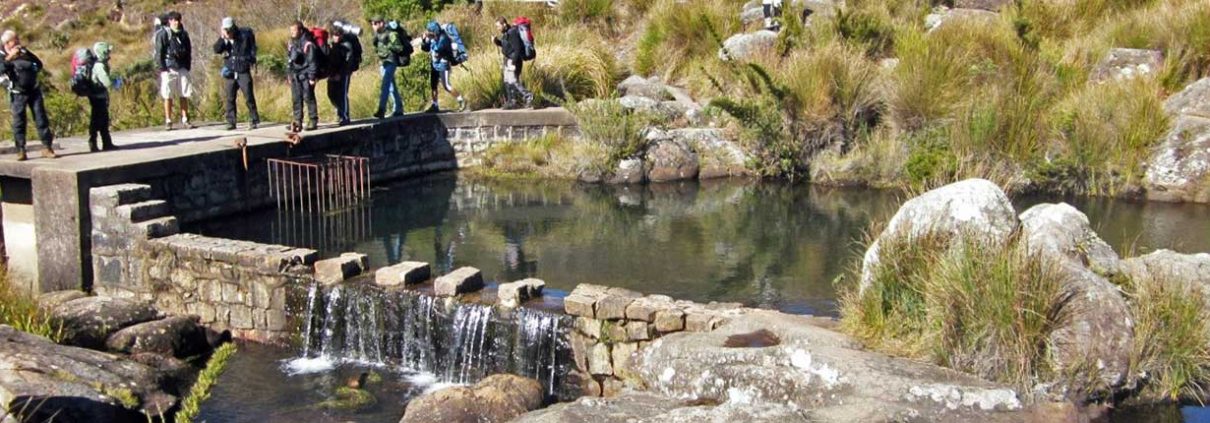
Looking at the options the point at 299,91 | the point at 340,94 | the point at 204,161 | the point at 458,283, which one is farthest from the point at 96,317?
the point at 340,94

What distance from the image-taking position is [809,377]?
686cm

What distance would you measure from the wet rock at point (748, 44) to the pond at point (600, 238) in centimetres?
341

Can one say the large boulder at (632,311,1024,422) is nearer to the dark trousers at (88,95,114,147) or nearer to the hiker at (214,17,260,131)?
the dark trousers at (88,95,114,147)

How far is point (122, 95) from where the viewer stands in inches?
699

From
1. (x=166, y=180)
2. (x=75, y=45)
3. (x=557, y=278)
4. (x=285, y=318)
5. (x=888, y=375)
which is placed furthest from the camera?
(x=75, y=45)

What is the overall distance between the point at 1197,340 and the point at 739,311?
2.81 m

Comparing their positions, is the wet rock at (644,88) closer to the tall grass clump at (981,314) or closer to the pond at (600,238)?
the pond at (600,238)

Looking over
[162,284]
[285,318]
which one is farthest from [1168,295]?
[162,284]

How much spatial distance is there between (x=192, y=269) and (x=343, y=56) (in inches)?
205

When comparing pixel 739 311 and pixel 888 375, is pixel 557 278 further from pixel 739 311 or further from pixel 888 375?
pixel 888 375

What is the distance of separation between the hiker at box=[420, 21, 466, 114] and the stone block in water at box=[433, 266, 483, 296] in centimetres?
746

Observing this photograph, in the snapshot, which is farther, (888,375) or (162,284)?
(162,284)

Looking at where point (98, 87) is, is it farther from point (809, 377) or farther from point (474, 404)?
point (809, 377)

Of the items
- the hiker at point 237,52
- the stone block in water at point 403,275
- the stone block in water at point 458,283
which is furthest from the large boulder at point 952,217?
the hiker at point 237,52
